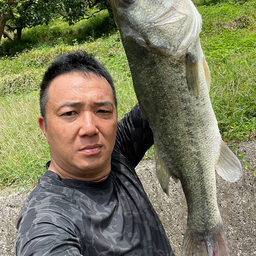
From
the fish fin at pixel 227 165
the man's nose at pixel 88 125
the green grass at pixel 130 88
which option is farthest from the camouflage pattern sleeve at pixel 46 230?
the green grass at pixel 130 88

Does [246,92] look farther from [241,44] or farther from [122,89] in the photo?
[241,44]

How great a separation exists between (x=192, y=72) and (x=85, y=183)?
0.94m

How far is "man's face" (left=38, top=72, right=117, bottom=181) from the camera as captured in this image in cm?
160

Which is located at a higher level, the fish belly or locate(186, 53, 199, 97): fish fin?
locate(186, 53, 199, 97): fish fin

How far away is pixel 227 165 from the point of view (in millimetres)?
1830

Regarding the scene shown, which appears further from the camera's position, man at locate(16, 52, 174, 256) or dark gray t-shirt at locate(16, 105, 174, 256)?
man at locate(16, 52, 174, 256)

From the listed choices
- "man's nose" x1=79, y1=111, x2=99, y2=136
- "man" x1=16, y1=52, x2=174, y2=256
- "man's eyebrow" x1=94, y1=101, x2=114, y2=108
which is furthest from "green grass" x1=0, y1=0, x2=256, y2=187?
"man's nose" x1=79, y1=111, x2=99, y2=136

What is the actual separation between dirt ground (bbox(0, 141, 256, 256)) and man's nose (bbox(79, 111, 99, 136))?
193 cm

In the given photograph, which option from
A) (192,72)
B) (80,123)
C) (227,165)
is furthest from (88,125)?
(227,165)

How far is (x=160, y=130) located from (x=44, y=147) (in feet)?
9.90

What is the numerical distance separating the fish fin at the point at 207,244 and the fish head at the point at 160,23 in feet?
3.84

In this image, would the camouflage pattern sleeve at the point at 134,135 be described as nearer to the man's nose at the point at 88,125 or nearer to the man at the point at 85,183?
the man at the point at 85,183

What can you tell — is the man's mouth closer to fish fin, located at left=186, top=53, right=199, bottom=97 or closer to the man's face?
the man's face

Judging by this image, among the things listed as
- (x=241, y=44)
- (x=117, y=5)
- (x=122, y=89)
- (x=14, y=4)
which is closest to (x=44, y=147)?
(x=122, y=89)
